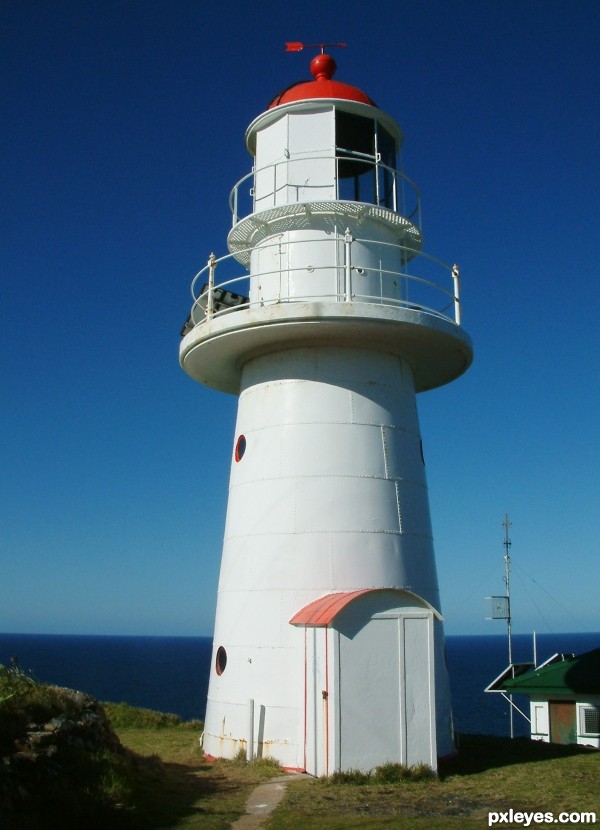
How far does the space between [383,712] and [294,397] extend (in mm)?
4932

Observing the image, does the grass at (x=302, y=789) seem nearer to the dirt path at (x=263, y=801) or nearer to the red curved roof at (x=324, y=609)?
the dirt path at (x=263, y=801)

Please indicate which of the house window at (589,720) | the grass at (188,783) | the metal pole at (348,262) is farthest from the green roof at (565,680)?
the metal pole at (348,262)

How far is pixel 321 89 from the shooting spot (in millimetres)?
14117

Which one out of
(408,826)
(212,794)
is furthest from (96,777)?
(408,826)

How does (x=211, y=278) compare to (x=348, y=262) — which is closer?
(x=348, y=262)

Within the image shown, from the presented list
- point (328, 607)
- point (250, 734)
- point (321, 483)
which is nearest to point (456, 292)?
point (321, 483)

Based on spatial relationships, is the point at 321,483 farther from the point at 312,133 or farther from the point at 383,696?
the point at 312,133

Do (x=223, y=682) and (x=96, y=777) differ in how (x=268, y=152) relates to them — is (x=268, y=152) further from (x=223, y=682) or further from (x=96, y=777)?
(x=96, y=777)

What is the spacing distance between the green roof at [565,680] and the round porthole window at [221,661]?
7.13m

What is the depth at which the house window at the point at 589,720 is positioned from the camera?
16.1m

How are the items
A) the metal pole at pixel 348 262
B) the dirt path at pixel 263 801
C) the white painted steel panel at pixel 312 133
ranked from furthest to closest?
the white painted steel panel at pixel 312 133
the metal pole at pixel 348 262
the dirt path at pixel 263 801

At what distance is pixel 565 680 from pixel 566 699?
0.38 m

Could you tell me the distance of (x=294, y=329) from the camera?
12.7 meters

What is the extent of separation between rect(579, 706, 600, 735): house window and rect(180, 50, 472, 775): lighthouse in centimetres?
508
